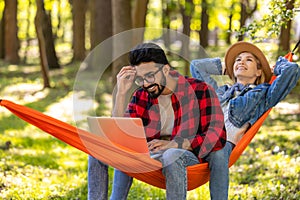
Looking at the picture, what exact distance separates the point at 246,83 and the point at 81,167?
2.08 m

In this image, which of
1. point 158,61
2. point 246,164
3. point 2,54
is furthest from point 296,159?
point 2,54

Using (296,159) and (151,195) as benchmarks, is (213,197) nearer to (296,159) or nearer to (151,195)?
(151,195)

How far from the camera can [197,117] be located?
3.12 metres

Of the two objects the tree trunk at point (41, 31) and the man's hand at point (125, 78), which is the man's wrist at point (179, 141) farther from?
the tree trunk at point (41, 31)

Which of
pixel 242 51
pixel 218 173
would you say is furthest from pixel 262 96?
pixel 218 173

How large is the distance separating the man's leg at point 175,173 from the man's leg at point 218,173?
0.67 feet

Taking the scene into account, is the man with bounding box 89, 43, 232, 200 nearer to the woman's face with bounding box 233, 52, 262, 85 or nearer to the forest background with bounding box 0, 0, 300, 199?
the forest background with bounding box 0, 0, 300, 199

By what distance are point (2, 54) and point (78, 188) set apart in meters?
15.9

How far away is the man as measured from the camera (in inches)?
116

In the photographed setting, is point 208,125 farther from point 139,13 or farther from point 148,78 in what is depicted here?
point 139,13

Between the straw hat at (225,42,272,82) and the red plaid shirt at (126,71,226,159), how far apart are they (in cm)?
85

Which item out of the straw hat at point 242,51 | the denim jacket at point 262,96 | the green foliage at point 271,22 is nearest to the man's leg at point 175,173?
the denim jacket at point 262,96

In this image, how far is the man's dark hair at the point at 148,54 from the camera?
303 centimetres

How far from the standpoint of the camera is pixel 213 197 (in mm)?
3111
